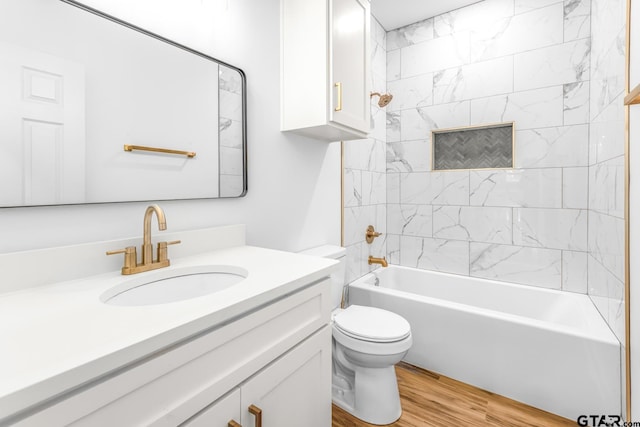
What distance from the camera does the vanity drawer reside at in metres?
0.48

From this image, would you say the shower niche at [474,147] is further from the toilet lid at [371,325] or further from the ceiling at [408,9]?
the toilet lid at [371,325]

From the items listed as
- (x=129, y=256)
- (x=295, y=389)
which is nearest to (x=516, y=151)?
(x=295, y=389)

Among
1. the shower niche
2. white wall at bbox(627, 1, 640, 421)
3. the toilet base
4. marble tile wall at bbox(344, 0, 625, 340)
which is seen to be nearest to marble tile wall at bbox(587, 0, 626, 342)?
marble tile wall at bbox(344, 0, 625, 340)

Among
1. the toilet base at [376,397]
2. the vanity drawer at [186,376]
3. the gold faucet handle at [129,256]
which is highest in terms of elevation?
the gold faucet handle at [129,256]

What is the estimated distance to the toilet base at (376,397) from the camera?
1.55 metres

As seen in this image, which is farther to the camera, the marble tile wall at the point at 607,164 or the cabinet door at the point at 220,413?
the marble tile wall at the point at 607,164

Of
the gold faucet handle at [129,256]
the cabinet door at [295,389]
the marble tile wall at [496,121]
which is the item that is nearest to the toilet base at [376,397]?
the cabinet door at [295,389]

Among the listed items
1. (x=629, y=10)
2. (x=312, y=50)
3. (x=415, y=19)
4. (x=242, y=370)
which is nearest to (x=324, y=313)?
(x=242, y=370)

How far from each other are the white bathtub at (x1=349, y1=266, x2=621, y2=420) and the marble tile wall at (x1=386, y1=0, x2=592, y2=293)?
0.71ft

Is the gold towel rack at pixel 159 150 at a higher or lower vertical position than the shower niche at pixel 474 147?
lower

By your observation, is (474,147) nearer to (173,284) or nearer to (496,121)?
(496,121)

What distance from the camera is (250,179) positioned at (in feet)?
4.92

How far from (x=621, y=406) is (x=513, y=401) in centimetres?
46

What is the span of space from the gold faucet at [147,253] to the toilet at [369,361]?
3.23 feet
